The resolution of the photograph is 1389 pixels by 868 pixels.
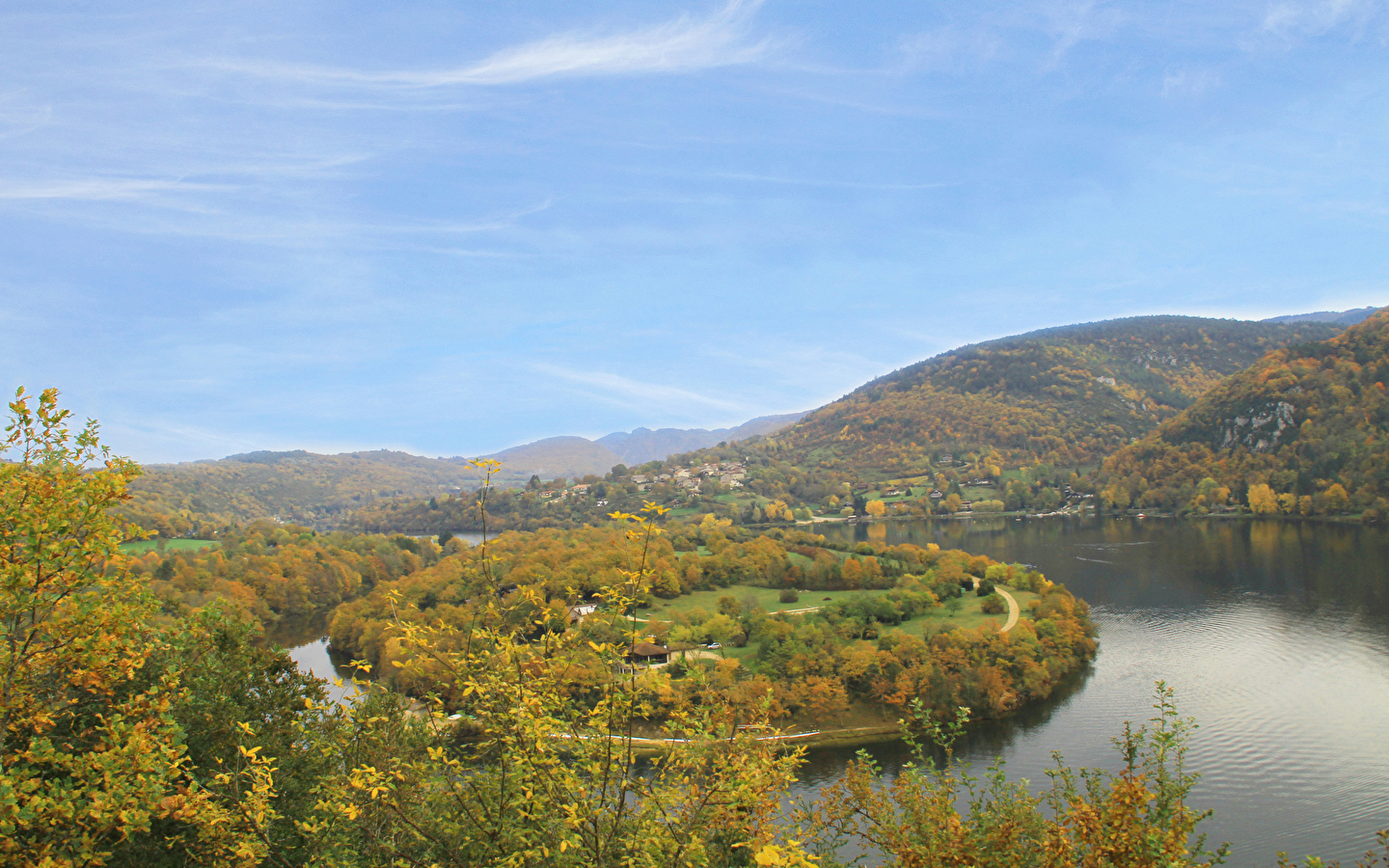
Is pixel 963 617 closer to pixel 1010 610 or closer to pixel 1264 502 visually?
pixel 1010 610

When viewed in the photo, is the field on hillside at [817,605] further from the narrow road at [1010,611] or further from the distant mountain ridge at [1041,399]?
the distant mountain ridge at [1041,399]

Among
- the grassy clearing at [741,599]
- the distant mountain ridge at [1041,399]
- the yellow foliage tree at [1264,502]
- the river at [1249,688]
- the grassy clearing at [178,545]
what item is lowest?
the river at [1249,688]

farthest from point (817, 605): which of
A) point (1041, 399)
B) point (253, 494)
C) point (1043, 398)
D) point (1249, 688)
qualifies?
point (253, 494)

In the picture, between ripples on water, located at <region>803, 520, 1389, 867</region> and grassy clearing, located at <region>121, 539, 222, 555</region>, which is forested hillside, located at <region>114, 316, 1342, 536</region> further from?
ripples on water, located at <region>803, 520, 1389, 867</region>

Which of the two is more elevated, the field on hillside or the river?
the field on hillside

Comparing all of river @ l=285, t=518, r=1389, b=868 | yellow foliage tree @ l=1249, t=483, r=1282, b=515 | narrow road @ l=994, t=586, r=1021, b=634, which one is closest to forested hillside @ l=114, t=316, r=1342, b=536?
yellow foliage tree @ l=1249, t=483, r=1282, b=515

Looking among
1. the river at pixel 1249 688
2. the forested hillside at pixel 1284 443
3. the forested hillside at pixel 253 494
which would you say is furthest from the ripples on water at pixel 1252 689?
the forested hillside at pixel 253 494
